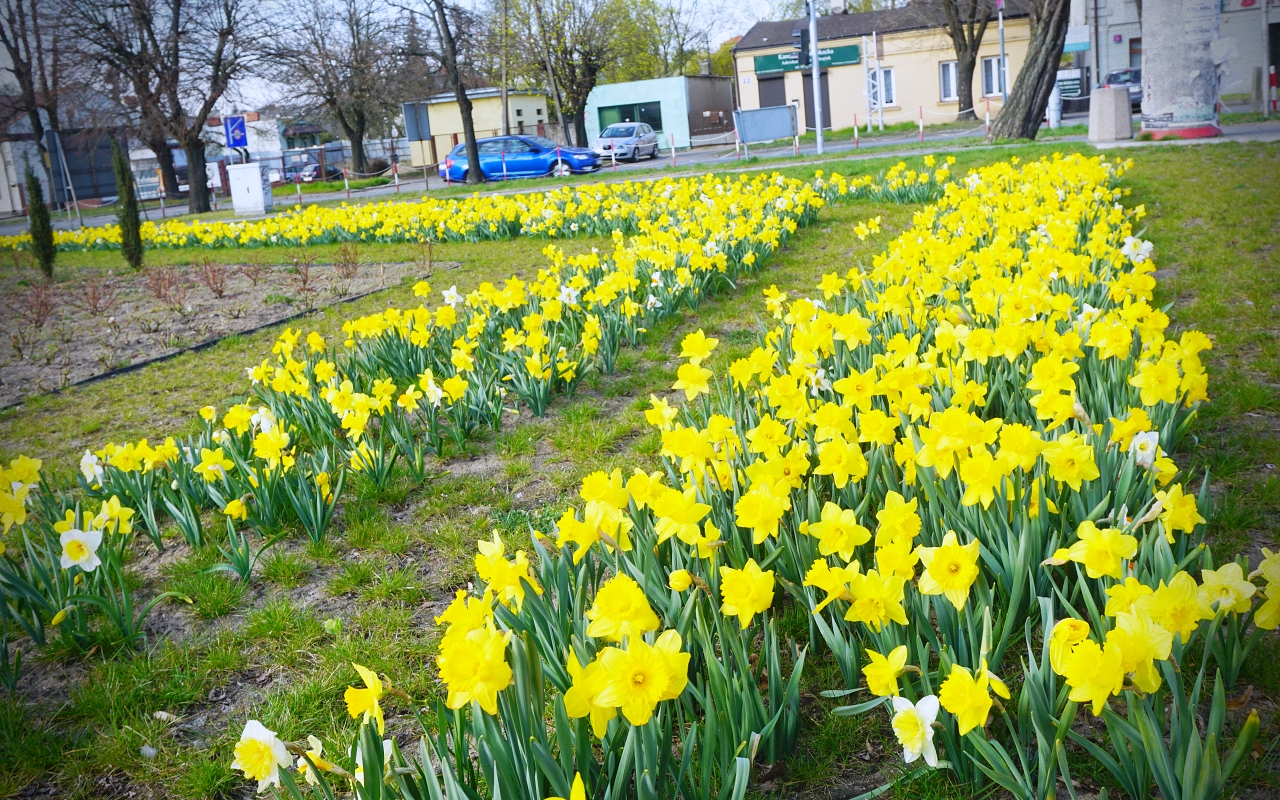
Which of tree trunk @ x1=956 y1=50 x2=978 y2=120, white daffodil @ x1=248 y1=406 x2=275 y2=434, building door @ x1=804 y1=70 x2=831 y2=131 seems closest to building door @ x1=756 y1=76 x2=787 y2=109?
building door @ x1=804 y1=70 x2=831 y2=131

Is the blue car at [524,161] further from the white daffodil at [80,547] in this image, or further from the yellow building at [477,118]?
the white daffodil at [80,547]

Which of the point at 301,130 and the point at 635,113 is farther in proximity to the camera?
the point at 301,130

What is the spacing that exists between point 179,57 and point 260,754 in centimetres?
2888

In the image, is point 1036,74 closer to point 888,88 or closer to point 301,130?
point 888,88

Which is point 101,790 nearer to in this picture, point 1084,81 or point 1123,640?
point 1123,640

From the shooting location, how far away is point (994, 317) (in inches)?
155

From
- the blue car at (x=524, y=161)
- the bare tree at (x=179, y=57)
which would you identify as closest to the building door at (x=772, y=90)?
the blue car at (x=524, y=161)

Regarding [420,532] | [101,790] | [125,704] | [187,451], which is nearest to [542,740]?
[101,790]

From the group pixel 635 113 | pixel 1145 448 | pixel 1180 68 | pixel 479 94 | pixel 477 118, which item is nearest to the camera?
pixel 1145 448

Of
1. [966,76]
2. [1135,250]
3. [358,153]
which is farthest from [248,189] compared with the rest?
[966,76]

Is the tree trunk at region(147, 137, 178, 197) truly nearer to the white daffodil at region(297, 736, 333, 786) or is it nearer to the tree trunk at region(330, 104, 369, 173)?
the tree trunk at region(330, 104, 369, 173)

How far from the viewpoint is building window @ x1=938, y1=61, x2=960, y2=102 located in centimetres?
3716

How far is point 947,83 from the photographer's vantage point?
123 ft

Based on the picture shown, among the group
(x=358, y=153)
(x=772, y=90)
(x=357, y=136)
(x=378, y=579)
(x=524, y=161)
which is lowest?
(x=378, y=579)
